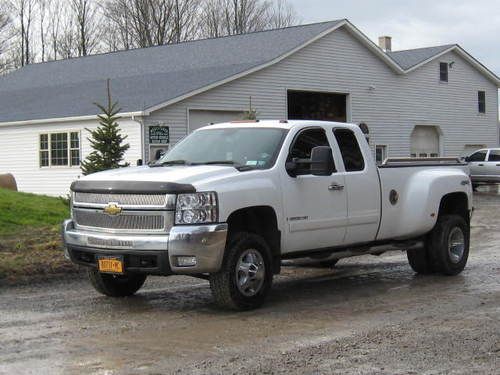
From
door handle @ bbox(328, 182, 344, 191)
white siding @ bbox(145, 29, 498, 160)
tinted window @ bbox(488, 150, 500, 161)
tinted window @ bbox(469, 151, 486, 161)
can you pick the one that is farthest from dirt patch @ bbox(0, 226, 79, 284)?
tinted window @ bbox(469, 151, 486, 161)

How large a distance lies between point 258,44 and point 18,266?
2238cm

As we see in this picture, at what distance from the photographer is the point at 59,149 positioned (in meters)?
29.2

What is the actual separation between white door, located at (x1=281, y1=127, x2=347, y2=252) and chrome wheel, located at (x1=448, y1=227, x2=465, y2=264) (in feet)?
7.69

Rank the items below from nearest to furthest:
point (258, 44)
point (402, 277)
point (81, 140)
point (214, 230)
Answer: point (214, 230)
point (402, 277)
point (81, 140)
point (258, 44)

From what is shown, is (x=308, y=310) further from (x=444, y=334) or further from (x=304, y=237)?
(x=444, y=334)

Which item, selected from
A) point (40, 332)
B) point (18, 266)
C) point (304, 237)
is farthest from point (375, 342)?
point (18, 266)

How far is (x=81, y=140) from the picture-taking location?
28.2 m

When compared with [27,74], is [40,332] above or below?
below

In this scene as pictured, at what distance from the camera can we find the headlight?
8086 mm

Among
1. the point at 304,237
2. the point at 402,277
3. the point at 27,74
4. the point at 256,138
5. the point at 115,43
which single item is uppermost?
the point at 115,43

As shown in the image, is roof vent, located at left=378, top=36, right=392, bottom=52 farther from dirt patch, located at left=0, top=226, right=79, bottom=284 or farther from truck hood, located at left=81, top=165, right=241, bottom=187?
truck hood, located at left=81, top=165, right=241, bottom=187

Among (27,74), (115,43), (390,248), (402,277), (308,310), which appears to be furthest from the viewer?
(115,43)

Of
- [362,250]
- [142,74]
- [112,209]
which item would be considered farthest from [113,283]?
[142,74]

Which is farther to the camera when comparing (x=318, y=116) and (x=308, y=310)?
(x=318, y=116)
